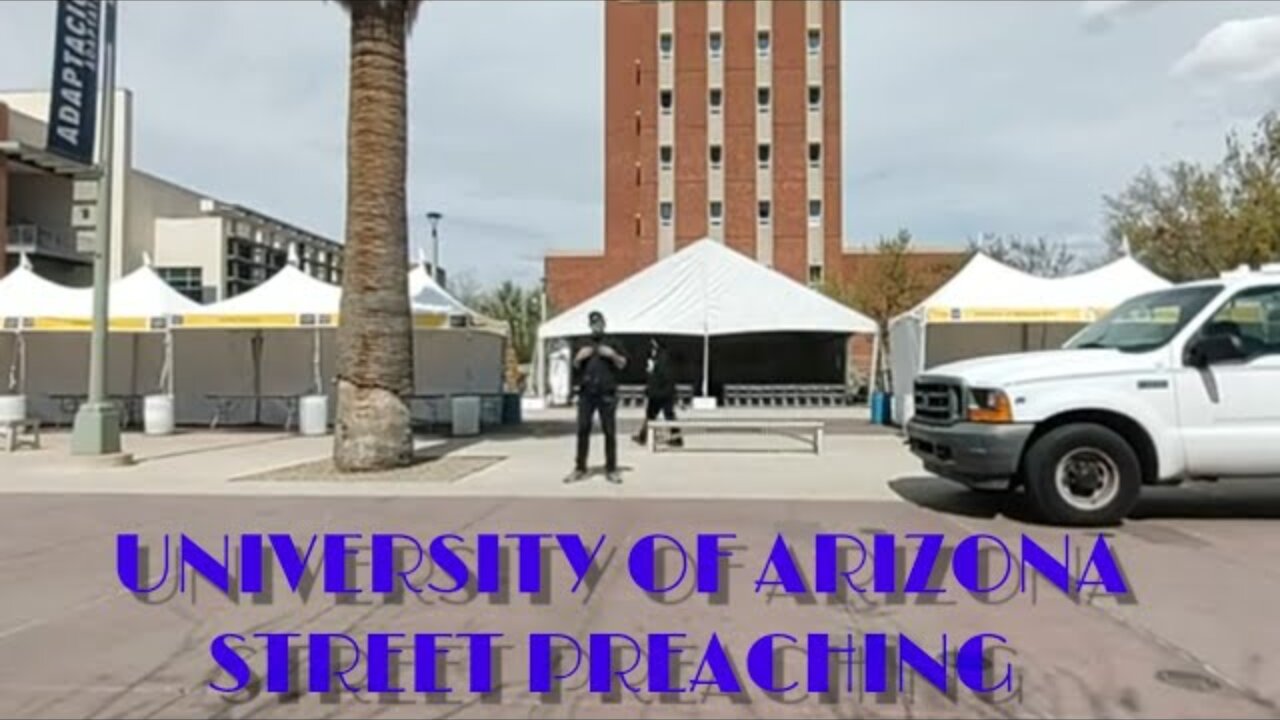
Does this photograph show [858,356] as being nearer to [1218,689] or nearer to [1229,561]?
[1229,561]

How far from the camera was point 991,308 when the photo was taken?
22.7 m

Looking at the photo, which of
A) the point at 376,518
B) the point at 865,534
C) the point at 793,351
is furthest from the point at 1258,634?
the point at 793,351

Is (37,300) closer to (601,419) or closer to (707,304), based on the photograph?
(707,304)

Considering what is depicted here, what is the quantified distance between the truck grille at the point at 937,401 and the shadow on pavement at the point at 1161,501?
0.99 metres

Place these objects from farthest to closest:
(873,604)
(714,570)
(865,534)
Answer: (865,534) < (714,570) < (873,604)

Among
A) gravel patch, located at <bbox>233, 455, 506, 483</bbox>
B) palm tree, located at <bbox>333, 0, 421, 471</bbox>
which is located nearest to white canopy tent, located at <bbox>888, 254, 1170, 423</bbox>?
gravel patch, located at <bbox>233, 455, 506, 483</bbox>

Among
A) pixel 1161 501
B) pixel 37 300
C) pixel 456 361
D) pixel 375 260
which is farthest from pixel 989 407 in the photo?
pixel 37 300

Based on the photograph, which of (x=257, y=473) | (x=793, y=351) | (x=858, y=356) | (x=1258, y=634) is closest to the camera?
(x=1258, y=634)

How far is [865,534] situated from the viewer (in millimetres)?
9773

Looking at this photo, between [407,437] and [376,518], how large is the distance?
15.5ft

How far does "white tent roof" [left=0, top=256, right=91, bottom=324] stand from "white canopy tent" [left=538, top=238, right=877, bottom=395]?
11493mm

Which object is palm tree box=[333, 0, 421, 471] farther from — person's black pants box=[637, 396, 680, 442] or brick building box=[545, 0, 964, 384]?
brick building box=[545, 0, 964, 384]

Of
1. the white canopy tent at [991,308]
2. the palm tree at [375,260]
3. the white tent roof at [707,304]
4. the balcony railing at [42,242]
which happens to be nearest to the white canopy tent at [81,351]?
the white tent roof at [707,304]

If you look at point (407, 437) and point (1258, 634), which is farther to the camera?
point (407, 437)
